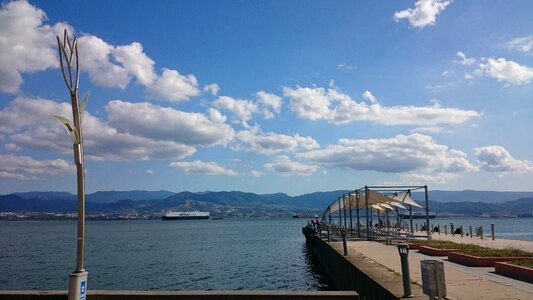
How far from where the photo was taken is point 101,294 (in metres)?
9.25

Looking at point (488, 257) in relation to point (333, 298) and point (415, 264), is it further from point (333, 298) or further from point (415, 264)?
point (333, 298)

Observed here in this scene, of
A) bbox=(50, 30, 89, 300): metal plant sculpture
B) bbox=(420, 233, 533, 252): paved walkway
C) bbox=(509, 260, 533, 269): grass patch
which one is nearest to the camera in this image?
bbox=(50, 30, 89, 300): metal plant sculpture

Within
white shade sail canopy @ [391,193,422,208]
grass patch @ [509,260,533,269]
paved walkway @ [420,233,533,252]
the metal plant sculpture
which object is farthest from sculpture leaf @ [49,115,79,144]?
white shade sail canopy @ [391,193,422,208]

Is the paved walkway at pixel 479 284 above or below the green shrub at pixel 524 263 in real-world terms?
below

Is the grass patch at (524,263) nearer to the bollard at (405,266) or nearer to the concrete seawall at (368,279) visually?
the concrete seawall at (368,279)

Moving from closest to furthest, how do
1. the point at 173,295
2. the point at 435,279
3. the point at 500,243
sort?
the point at 435,279 < the point at 173,295 < the point at 500,243

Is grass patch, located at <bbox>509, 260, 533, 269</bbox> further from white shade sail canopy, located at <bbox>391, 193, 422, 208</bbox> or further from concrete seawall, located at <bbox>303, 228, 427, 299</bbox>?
white shade sail canopy, located at <bbox>391, 193, 422, 208</bbox>

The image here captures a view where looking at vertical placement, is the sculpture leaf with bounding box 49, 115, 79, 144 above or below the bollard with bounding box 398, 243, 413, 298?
above

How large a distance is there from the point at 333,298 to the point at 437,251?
45.2 ft

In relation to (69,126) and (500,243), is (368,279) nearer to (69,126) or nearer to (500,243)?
(69,126)

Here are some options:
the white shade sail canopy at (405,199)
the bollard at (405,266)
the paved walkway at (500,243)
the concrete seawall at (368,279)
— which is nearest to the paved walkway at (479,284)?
the concrete seawall at (368,279)

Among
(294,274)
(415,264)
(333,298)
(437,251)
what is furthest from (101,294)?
(294,274)

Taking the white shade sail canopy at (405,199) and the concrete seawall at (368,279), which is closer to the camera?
the concrete seawall at (368,279)

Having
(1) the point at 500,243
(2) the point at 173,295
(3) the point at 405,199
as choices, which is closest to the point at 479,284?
(2) the point at 173,295
